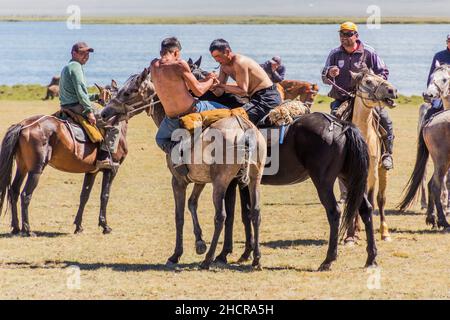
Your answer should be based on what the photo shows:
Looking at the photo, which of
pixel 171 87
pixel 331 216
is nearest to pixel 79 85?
pixel 171 87

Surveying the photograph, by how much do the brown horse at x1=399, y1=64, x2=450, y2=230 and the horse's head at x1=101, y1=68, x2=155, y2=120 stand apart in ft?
13.4

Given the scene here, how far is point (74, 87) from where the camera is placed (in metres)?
13.1

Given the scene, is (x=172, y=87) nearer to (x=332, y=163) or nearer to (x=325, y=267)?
(x=332, y=163)

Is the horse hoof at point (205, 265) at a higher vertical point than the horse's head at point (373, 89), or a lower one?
lower

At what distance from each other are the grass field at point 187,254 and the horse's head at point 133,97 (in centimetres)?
173

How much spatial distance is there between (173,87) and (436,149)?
4457mm

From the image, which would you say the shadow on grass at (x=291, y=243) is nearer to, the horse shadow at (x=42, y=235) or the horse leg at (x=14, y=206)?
the horse shadow at (x=42, y=235)

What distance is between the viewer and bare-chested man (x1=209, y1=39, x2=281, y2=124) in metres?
10.7

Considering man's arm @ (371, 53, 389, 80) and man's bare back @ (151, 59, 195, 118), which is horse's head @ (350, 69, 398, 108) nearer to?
man's arm @ (371, 53, 389, 80)

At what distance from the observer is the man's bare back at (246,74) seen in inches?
422

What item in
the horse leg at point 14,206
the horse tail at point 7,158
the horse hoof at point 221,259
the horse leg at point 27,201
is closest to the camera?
the horse hoof at point 221,259

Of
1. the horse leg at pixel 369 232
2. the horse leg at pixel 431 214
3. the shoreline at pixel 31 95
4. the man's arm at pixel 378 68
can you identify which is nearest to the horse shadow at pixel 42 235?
the horse leg at pixel 369 232

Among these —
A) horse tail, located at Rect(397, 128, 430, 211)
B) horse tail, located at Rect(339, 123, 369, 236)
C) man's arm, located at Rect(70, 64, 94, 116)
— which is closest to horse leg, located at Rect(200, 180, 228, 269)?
horse tail, located at Rect(339, 123, 369, 236)
